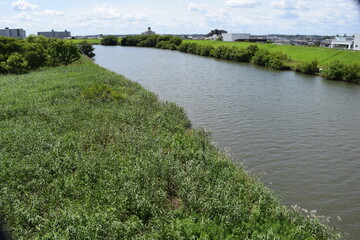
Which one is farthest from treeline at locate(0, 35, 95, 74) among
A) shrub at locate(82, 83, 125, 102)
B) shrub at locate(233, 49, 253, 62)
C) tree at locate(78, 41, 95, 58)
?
shrub at locate(233, 49, 253, 62)

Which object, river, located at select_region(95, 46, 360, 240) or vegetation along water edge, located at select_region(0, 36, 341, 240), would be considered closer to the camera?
vegetation along water edge, located at select_region(0, 36, 341, 240)

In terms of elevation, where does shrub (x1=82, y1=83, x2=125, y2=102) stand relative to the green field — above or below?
below

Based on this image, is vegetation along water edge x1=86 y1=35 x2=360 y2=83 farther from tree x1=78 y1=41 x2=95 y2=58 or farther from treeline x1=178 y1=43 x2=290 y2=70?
tree x1=78 y1=41 x2=95 y2=58

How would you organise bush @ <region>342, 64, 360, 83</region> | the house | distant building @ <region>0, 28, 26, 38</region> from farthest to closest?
distant building @ <region>0, 28, 26, 38</region> → the house → bush @ <region>342, 64, 360, 83</region>

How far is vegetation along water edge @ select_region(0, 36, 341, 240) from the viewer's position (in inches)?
361

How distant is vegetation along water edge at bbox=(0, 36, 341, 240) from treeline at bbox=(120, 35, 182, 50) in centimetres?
10273

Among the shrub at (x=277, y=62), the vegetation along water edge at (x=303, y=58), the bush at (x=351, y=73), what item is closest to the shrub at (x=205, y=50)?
the vegetation along water edge at (x=303, y=58)

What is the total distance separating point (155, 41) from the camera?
134625 millimetres

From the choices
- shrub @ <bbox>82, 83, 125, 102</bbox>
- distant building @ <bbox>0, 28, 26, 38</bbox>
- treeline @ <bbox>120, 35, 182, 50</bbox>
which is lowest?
shrub @ <bbox>82, 83, 125, 102</bbox>

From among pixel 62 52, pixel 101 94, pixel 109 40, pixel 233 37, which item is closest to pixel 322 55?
pixel 101 94

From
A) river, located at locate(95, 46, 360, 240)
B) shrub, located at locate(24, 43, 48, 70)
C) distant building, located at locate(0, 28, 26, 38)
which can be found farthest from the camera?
distant building, located at locate(0, 28, 26, 38)

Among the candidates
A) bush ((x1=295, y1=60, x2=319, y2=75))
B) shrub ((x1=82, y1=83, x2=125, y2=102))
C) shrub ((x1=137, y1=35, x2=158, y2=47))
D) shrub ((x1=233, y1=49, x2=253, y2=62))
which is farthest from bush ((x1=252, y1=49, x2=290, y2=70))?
shrub ((x1=137, y1=35, x2=158, y2=47))

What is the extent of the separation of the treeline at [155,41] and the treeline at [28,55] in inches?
2690

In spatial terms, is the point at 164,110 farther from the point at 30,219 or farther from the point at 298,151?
the point at 30,219
